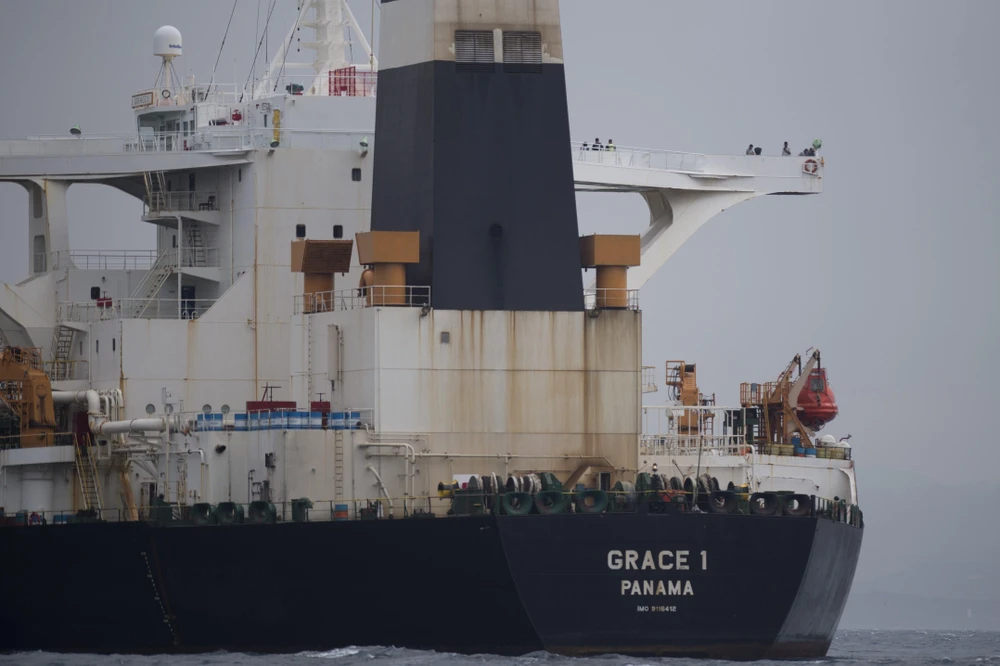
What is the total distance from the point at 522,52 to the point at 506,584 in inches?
432

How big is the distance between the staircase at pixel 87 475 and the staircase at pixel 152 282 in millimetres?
3369

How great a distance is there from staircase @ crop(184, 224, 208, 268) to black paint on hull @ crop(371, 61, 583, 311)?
6601mm

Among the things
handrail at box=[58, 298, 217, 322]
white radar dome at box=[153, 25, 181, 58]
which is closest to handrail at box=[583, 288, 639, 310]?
handrail at box=[58, 298, 217, 322]

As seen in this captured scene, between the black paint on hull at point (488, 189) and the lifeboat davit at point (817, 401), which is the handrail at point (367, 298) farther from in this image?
the lifeboat davit at point (817, 401)

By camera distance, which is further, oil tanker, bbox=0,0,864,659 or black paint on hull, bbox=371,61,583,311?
black paint on hull, bbox=371,61,583,311

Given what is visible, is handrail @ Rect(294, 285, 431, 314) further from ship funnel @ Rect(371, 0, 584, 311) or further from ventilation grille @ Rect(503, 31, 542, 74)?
ventilation grille @ Rect(503, 31, 542, 74)

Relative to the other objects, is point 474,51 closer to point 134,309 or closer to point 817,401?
point 134,309

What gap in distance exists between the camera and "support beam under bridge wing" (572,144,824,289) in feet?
167

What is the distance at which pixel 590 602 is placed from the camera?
40375 mm

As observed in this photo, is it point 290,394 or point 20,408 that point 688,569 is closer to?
point 290,394

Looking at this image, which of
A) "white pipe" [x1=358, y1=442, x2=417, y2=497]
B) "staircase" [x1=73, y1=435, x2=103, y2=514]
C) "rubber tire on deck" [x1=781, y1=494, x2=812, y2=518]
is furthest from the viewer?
"staircase" [x1=73, y1=435, x2=103, y2=514]

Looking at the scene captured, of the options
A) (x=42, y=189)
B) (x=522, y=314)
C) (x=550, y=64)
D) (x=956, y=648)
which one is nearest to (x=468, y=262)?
(x=522, y=314)

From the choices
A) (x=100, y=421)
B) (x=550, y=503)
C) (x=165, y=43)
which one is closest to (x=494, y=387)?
(x=550, y=503)

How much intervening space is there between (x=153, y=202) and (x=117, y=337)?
12.6 feet
